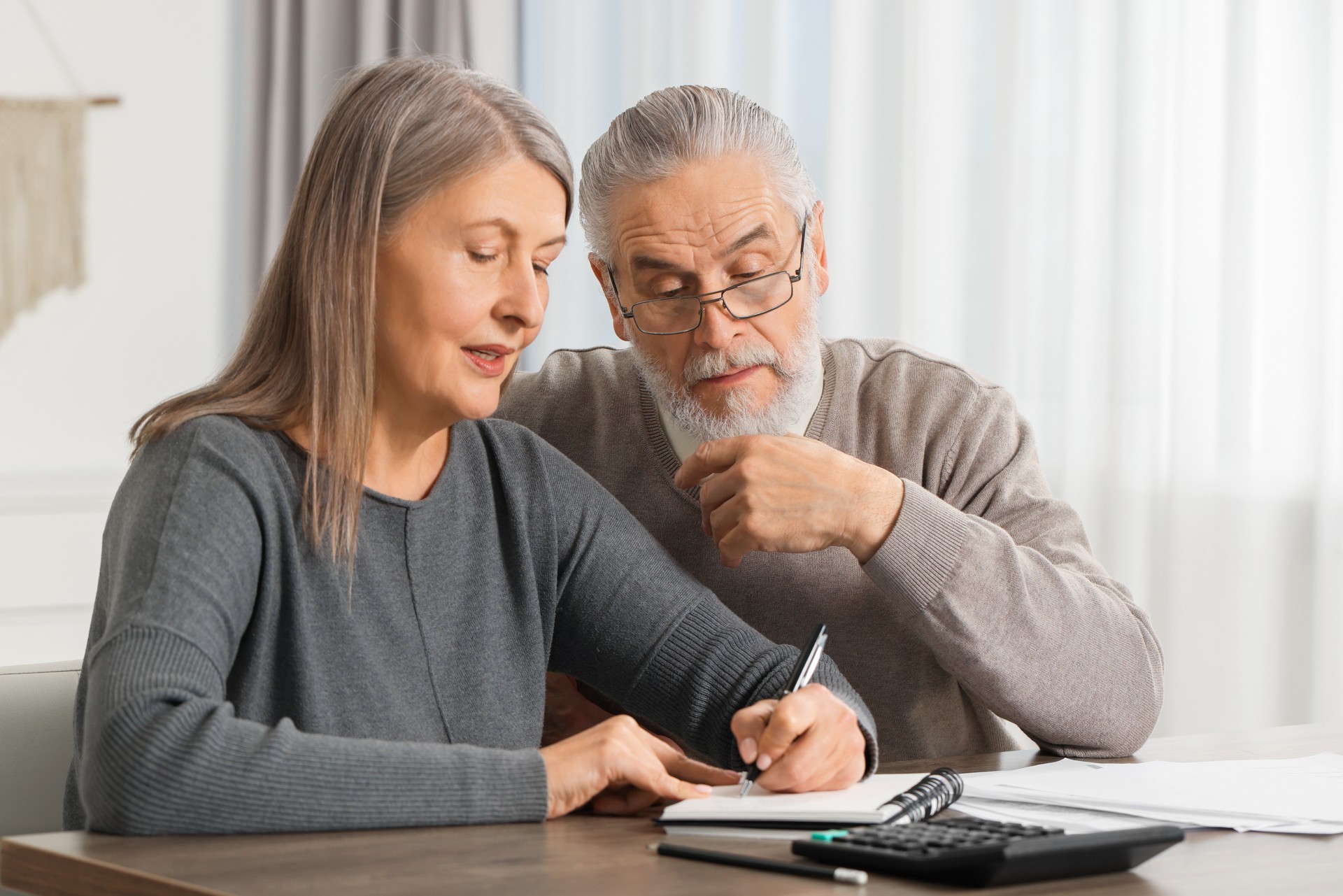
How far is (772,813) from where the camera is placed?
1104 mm

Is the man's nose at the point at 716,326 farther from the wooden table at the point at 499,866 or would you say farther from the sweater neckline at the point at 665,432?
the wooden table at the point at 499,866

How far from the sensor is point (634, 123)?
1899mm

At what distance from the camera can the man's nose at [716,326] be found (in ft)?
5.99

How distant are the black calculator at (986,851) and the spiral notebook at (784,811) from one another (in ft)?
0.23

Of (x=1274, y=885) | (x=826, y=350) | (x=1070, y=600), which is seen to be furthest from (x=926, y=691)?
(x=1274, y=885)

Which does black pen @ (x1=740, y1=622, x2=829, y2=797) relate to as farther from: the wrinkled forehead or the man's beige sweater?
the wrinkled forehead

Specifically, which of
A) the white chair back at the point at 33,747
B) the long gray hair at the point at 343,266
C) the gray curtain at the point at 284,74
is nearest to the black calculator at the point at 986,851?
the long gray hair at the point at 343,266

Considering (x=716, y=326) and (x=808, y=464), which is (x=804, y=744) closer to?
(x=808, y=464)

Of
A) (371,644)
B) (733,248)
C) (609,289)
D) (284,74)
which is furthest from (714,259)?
(284,74)

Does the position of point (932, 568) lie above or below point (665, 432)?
below

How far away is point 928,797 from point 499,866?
38cm

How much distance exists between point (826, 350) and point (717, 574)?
1.36ft

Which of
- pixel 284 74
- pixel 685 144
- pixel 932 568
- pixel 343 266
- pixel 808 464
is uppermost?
pixel 284 74

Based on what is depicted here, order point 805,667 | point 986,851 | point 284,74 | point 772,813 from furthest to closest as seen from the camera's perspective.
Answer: point 284,74
point 805,667
point 772,813
point 986,851
